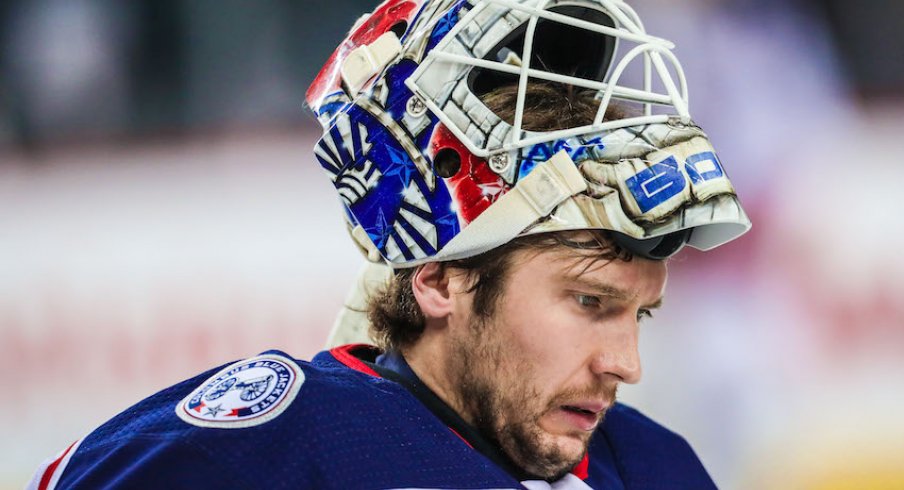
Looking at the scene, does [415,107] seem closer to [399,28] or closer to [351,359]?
[399,28]

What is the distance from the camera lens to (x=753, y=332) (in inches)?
96.5

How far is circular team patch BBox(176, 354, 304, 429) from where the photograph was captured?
1.22 metres

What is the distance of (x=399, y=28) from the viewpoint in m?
1.49

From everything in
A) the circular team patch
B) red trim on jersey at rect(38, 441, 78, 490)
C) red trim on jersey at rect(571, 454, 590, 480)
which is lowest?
red trim on jersey at rect(571, 454, 590, 480)

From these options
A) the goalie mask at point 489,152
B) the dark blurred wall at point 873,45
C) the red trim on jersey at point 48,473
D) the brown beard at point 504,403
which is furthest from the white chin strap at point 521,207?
the dark blurred wall at point 873,45

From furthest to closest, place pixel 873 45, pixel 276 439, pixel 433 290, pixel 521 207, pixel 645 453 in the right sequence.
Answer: pixel 873 45
pixel 645 453
pixel 433 290
pixel 521 207
pixel 276 439

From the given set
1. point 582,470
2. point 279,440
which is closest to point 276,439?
point 279,440

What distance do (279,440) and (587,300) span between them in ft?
1.34

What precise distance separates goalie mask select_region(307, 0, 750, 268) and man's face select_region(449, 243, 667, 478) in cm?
5

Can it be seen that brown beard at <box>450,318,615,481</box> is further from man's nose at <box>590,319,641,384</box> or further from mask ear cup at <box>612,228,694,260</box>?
mask ear cup at <box>612,228,694,260</box>

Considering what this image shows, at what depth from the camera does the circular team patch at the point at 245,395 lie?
1.22m

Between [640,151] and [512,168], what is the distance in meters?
0.15

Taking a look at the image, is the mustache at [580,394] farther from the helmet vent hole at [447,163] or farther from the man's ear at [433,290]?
the helmet vent hole at [447,163]

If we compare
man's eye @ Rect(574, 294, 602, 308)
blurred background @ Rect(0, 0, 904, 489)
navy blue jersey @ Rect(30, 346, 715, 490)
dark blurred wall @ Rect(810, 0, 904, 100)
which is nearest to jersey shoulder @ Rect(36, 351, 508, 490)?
navy blue jersey @ Rect(30, 346, 715, 490)
